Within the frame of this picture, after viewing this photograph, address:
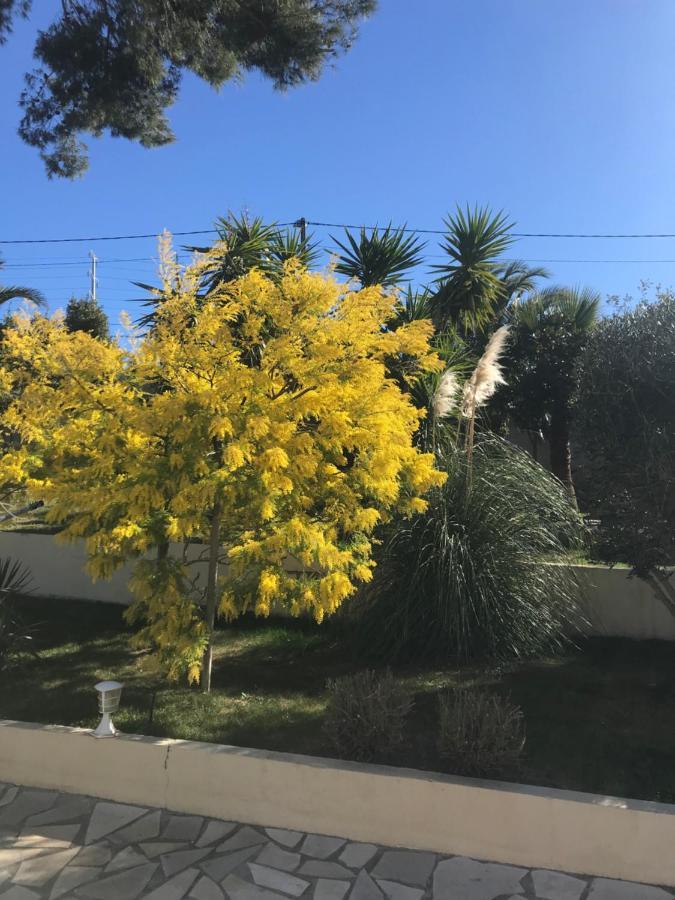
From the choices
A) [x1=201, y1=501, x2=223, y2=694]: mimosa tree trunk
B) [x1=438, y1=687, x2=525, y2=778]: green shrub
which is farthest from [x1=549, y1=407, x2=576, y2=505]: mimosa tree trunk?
[x1=438, y1=687, x2=525, y2=778]: green shrub

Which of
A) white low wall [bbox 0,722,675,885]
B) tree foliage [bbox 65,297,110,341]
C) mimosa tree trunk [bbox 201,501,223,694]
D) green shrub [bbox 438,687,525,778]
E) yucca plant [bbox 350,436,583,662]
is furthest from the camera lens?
tree foliage [bbox 65,297,110,341]

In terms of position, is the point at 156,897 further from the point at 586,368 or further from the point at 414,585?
the point at 586,368

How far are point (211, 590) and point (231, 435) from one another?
1.64 m

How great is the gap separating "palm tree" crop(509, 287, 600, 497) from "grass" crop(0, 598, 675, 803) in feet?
26.0

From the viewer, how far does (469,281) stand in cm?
943

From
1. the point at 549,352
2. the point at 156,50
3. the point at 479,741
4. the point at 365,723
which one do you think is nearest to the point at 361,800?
the point at 365,723

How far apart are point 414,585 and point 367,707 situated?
76.3 inches

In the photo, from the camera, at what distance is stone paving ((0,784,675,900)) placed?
10.7ft

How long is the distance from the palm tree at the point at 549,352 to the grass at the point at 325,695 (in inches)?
312

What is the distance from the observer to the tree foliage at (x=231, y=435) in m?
4.24

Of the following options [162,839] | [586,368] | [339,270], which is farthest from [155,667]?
[339,270]

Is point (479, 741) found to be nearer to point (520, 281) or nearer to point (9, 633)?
point (9, 633)

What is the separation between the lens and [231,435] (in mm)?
4105

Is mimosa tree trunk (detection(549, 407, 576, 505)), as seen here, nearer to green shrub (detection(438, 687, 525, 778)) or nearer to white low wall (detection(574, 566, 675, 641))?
white low wall (detection(574, 566, 675, 641))
